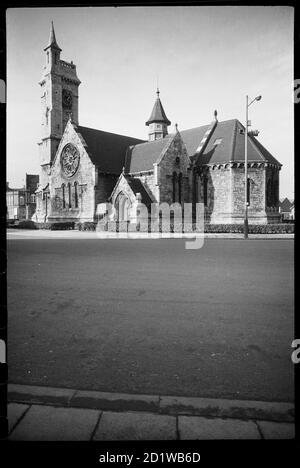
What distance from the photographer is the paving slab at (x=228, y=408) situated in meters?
2.62

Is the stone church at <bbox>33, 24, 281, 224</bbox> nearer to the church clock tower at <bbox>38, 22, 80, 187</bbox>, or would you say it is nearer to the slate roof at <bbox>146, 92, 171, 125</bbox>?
the church clock tower at <bbox>38, 22, 80, 187</bbox>

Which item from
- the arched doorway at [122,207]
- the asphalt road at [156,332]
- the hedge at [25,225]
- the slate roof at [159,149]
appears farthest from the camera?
the hedge at [25,225]

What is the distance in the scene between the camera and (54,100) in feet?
143

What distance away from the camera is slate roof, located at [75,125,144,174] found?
3778cm

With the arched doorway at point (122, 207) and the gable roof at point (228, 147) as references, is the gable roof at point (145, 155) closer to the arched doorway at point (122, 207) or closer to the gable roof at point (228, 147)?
the gable roof at point (228, 147)

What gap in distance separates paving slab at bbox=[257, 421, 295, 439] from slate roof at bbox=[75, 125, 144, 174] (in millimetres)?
36182

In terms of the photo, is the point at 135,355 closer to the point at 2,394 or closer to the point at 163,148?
the point at 2,394

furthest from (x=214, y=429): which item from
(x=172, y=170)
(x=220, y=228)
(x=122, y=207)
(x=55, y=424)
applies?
(x=172, y=170)

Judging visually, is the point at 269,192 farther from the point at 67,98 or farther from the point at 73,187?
the point at 67,98

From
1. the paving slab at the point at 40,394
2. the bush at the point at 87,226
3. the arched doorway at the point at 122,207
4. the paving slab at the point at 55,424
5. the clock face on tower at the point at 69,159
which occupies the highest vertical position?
the clock face on tower at the point at 69,159

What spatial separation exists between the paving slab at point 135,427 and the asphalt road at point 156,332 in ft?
1.44

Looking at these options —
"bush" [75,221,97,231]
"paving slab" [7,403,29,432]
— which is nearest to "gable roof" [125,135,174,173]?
"bush" [75,221,97,231]

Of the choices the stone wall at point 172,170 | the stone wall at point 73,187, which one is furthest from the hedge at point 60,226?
the stone wall at point 172,170
